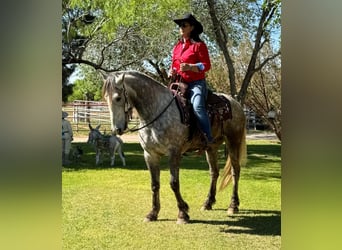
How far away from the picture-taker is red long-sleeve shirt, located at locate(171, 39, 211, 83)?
2.70 m

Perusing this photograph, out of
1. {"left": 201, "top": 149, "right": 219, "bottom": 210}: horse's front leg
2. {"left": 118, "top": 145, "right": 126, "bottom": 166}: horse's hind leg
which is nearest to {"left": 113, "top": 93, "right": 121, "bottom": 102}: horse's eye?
{"left": 118, "top": 145, "right": 126, "bottom": 166}: horse's hind leg

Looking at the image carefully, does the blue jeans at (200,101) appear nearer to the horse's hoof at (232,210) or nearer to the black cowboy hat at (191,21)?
the black cowboy hat at (191,21)

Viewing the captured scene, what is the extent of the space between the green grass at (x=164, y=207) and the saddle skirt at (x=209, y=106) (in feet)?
1.03

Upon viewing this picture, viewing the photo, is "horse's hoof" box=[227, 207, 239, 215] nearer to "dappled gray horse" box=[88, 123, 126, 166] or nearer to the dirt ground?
the dirt ground

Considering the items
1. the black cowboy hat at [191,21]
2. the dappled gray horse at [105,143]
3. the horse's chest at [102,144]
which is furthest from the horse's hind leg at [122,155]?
the black cowboy hat at [191,21]

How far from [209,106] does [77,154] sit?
1030 millimetres

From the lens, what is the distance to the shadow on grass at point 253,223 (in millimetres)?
2746

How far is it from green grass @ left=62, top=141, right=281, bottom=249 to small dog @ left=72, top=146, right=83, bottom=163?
0.03 m

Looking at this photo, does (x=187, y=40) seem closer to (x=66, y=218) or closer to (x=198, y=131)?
(x=198, y=131)

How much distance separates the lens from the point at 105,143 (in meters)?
2.94
